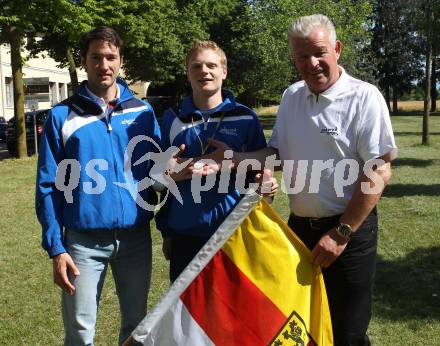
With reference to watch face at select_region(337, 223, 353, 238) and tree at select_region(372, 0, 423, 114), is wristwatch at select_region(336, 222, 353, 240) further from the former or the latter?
tree at select_region(372, 0, 423, 114)

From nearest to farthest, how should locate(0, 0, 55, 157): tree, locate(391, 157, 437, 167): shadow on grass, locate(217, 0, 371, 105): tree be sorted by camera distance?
locate(391, 157, 437, 167): shadow on grass, locate(0, 0, 55, 157): tree, locate(217, 0, 371, 105): tree

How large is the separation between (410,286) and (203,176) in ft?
11.4

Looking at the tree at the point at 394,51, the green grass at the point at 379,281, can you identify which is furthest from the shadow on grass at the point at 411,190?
the tree at the point at 394,51

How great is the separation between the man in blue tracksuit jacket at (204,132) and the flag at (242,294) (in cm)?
32

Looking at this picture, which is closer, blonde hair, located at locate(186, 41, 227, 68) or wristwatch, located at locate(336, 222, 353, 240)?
wristwatch, located at locate(336, 222, 353, 240)

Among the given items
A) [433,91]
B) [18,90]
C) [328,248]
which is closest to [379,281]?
[328,248]

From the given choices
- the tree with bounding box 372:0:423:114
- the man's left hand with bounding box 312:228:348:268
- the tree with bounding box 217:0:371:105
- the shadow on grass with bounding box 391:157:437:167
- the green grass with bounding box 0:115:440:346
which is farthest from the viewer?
the tree with bounding box 372:0:423:114

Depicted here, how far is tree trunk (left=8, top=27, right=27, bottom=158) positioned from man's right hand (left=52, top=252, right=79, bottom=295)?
16072 millimetres

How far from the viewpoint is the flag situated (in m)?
2.76

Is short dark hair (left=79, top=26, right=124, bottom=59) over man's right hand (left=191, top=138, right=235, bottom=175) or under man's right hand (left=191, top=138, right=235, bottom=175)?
over

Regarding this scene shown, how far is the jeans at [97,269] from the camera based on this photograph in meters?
3.09

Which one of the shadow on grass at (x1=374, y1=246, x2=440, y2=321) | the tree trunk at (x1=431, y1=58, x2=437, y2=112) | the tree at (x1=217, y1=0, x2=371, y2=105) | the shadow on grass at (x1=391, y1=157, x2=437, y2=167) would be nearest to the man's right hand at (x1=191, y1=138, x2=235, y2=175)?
the shadow on grass at (x1=374, y1=246, x2=440, y2=321)

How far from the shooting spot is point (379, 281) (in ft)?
18.9

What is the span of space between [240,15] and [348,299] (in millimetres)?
38686
